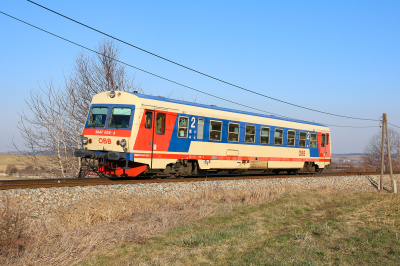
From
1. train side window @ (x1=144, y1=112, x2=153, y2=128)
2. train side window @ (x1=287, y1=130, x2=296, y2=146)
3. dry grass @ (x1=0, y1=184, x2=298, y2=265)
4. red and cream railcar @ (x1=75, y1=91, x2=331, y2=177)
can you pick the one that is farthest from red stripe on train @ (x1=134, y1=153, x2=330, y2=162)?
dry grass @ (x1=0, y1=184, x2=298, y2=265)

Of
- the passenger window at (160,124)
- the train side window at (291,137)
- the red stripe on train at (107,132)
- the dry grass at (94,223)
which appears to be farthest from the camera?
the train side window at (291,137)

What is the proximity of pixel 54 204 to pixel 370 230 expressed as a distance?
789 centimetres

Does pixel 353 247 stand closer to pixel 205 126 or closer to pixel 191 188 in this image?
pixel 191 188

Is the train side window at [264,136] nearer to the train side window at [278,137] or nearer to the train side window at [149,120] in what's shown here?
the train side window at [278,137]

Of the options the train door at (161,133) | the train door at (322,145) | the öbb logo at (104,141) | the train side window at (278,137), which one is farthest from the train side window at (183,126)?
the train door at (322,145)

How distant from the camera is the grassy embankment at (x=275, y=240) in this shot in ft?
18.0

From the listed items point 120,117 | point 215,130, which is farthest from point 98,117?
point 215,130

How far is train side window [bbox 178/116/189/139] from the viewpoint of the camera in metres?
13.7

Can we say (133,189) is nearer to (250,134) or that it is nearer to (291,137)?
(250,134)

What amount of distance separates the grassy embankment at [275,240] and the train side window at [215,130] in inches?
211

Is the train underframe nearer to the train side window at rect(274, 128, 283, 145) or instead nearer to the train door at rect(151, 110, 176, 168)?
the train door at rect(151, 110, 176, 168)

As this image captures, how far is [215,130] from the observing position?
15.2 metres

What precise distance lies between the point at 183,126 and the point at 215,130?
1.97 m

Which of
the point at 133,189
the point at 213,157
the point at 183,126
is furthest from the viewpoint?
the point at 213,157
